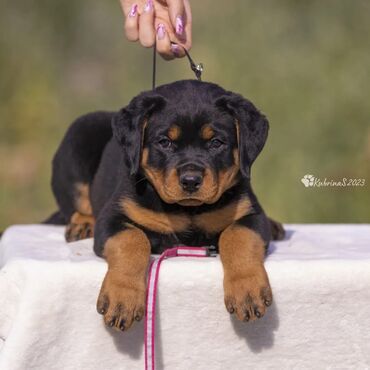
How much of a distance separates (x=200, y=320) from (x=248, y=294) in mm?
270

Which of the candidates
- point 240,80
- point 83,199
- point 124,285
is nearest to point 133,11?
point 83,199

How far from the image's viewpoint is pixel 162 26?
4219 millimetres

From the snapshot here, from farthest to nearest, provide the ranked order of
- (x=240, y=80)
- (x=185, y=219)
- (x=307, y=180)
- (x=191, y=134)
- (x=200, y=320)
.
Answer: (x=240, y=80), (x=307, y=180), (x=185, y=219), (x=191, y=134), (x=200, y=320)

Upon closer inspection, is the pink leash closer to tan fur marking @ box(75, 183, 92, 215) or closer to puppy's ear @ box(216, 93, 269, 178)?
puppy's ear @ box(216, 93, 269, 178)

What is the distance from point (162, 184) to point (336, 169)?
12.1 ft

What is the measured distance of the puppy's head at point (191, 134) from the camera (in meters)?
3.44

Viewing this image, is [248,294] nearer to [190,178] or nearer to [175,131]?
[190,178]

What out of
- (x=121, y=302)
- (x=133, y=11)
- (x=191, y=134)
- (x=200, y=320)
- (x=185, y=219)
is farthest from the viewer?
(x=133, y=11)

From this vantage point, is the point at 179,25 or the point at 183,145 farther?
the point at 179,25

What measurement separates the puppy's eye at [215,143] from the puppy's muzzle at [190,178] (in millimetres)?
204

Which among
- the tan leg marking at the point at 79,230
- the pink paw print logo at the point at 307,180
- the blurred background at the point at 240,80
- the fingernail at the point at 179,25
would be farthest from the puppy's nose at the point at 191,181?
the blurred background at the point at 240,80

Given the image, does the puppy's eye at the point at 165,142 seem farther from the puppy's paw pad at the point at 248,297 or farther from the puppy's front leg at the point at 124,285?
the puppy's paw pad at the point at 248,297

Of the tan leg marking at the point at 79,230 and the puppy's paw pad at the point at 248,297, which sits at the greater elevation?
the puppy's paw pad at the point at 248,297

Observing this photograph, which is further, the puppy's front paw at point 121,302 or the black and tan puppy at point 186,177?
the black and tan puppy at point 186,177
